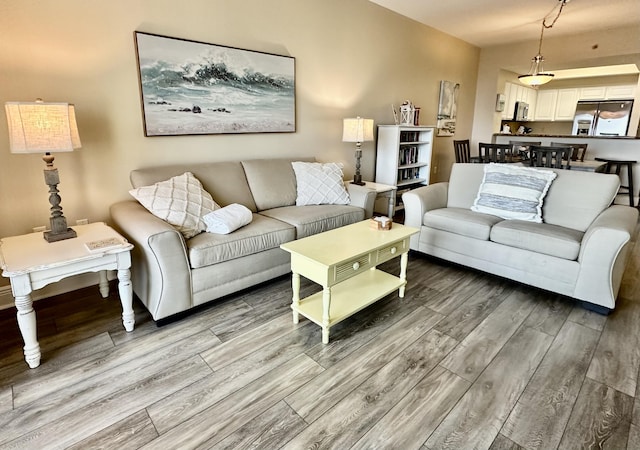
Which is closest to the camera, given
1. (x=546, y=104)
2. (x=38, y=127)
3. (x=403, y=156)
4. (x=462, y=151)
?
(x=38, y=127)

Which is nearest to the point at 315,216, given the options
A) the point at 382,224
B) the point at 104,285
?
the point at 382,224

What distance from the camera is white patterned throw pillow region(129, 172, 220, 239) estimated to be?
92.4 inches

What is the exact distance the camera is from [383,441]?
1.42 m

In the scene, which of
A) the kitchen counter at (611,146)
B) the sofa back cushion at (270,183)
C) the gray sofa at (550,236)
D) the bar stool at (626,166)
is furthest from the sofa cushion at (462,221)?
the kitchen counter at (611,146)

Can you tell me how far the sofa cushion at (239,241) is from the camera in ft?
7.26

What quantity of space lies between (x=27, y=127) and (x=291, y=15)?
8.43 feet

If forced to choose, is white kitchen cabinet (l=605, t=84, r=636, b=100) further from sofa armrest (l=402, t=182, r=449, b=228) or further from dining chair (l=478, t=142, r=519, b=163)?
sofa armrest (l=402, t=182, r=449, b=228)

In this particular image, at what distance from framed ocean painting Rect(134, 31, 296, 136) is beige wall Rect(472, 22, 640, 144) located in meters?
4.30

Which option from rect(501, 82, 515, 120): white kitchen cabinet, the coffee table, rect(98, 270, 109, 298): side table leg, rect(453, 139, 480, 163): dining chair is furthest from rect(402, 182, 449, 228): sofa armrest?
rect(501, 82, 515, 120): white kitchen cabinet

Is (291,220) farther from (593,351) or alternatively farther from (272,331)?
(593,351)

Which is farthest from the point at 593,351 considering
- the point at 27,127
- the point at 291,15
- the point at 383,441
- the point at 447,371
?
the point at 291,15

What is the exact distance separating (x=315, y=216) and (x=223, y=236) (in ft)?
2.78

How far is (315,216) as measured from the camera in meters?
2.93

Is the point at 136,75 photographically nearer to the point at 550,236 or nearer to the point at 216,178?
the point at 216,178
